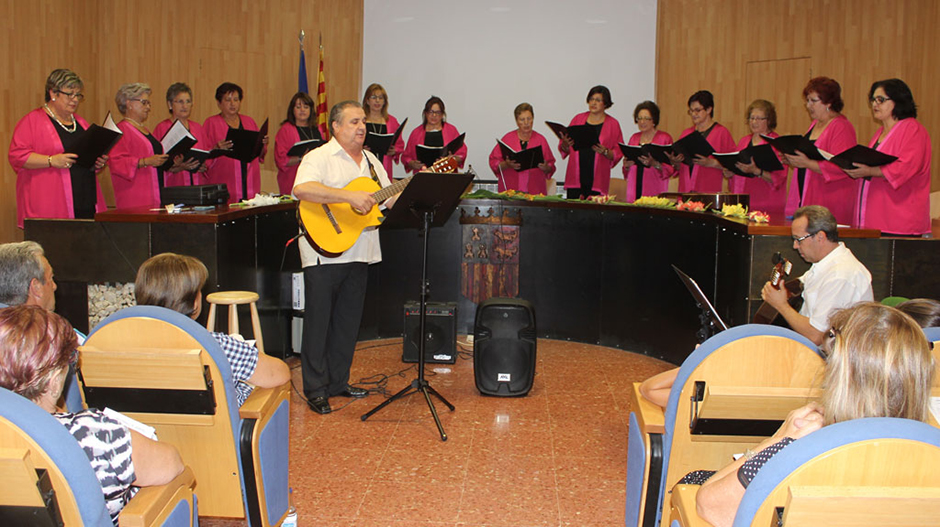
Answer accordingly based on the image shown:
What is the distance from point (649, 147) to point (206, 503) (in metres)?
4.43

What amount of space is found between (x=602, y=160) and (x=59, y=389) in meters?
6.06

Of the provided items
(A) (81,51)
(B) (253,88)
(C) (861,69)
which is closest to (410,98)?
(B) (253,88)

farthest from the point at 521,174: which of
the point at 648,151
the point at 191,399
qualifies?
the point at 191,399

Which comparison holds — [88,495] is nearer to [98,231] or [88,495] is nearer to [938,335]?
[938,335]

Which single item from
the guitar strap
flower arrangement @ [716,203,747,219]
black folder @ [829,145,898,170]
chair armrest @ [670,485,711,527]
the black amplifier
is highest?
black folder @ [829,145,898,170]

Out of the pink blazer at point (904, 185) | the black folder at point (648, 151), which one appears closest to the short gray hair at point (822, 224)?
the pink blazer at point (904, 185)

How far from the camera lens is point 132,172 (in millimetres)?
5344

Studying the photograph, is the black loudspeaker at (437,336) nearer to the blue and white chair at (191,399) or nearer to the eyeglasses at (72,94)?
the eyeglasses at (72,94)

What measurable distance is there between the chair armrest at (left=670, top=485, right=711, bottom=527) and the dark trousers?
105 inches

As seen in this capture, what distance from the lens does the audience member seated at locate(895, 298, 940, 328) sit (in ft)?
7.41

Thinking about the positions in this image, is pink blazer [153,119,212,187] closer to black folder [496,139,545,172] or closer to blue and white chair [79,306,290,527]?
black folder [496,139,545,172]

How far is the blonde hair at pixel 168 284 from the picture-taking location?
2.38 meters

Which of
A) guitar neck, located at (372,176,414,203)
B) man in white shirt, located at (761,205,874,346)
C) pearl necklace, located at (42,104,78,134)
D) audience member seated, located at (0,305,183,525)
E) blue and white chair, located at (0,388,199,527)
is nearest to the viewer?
blue and white chair, located at (0,388,199,527)

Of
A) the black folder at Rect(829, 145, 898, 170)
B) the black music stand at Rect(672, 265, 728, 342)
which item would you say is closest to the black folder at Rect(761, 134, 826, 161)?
the black folder at Rect(829, 145, 898, 170)
